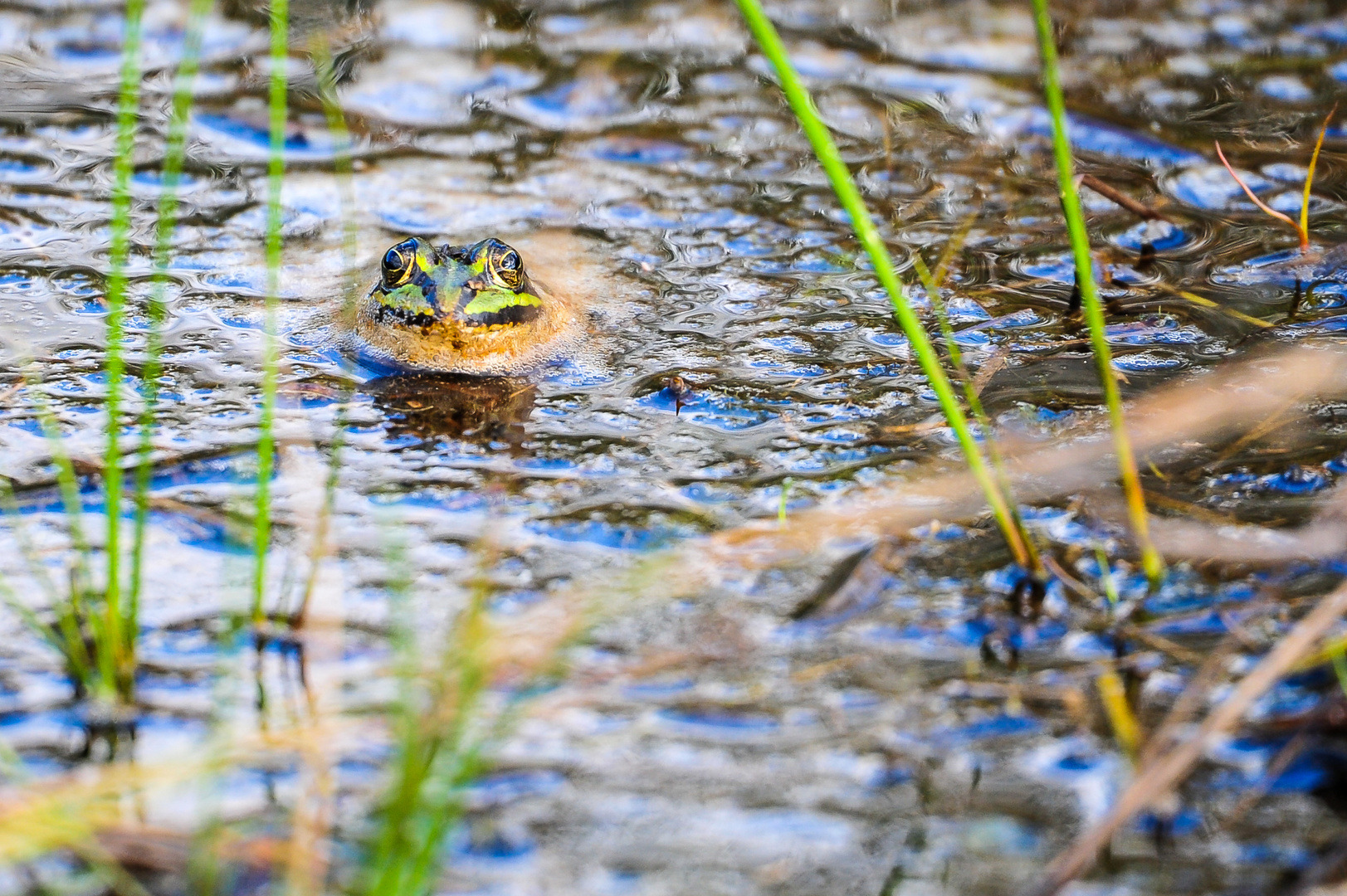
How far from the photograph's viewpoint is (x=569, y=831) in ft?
7.13

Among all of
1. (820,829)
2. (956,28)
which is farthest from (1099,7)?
(820,829)

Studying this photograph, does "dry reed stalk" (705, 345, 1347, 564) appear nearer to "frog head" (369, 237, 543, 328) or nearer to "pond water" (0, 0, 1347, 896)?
"pond water" (0, 0, 1347, 896)

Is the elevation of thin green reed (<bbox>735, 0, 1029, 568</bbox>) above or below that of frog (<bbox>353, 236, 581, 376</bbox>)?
above

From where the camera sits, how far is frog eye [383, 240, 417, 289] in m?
4.31

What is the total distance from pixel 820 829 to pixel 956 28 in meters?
A: 5.17

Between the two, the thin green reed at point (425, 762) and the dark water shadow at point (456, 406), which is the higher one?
the dark water shadow at point (456, 406)

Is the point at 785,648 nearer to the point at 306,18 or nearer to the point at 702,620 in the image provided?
the point at 702,620

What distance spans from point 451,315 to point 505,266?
266 mm

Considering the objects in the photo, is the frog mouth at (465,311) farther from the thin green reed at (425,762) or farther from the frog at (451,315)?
the thin green reed at (425,762)

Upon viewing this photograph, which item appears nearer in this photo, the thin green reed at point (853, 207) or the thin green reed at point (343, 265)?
the thin green reed at point (853, 207)

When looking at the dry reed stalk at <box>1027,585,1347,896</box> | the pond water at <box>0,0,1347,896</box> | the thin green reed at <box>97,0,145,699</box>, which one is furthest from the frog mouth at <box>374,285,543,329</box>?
the dry reed stalk at <box>1027,585,1347,896</box>

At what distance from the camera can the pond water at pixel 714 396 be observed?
226 centimetres

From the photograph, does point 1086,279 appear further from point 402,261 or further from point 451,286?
point 402,261

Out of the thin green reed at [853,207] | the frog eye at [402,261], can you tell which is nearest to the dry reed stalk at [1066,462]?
the thin green reed at [853,207]
